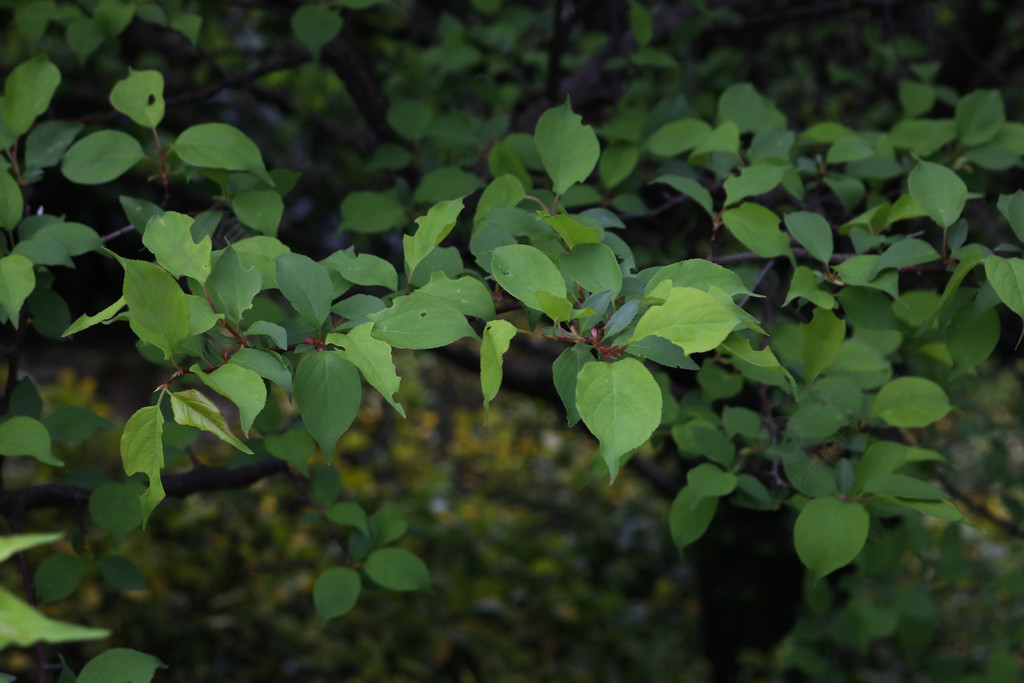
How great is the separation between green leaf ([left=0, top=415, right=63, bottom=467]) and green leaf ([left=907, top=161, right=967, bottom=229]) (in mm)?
952

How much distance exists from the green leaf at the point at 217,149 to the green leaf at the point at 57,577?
569 mm

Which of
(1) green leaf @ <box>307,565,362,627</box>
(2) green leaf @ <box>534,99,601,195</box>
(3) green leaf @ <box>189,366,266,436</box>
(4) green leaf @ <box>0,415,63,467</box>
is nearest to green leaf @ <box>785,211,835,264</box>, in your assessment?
(2) green leaf @ <box>534,99,601,195</box>

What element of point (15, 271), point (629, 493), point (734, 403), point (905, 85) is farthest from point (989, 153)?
point (629, 493)

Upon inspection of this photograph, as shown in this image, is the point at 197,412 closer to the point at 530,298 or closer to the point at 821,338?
the point at 530,298

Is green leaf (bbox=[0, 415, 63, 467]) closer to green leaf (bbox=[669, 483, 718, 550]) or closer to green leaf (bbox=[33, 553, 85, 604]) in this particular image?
green leaf (bbox=[33, 553, 85, 604])

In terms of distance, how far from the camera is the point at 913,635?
1878 mm

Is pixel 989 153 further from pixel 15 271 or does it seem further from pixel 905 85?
pixel 15 271

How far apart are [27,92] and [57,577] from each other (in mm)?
628

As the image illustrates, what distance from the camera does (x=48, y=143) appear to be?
107 cm

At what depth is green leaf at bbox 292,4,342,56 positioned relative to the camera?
133cm

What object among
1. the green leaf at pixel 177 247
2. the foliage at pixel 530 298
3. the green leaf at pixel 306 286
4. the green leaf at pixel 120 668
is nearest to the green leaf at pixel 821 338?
the foliage at pixel 530 298

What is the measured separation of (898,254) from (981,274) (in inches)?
4.4

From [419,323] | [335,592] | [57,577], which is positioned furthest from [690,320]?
[57,577]

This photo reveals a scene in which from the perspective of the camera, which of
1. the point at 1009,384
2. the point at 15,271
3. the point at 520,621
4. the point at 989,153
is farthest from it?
the point at 1009,384
